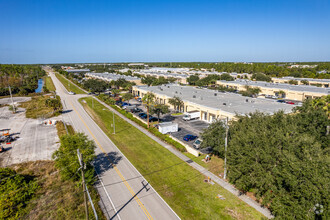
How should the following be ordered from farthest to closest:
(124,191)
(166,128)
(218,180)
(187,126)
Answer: (187,126), (166,128), (218,180), (124,191)

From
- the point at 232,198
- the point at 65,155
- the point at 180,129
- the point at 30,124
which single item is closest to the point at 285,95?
the point at 180,129

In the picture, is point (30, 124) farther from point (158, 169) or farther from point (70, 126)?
point (158, 169)

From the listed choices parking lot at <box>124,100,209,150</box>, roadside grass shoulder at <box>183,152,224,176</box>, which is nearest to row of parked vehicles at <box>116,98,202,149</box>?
parking lot at <box>124,100,209,150</box>

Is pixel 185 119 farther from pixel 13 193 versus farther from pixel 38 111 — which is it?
pixel 38 111

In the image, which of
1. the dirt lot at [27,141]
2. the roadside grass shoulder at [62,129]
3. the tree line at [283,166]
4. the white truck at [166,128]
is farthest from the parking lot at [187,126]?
the dirt lot at [27,141]

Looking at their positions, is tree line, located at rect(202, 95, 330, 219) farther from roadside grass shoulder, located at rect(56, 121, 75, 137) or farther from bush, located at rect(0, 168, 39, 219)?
roadside grass shoulder, located at rect(56, 121, 75, 137)

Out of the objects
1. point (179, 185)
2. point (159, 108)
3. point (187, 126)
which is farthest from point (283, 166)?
point (159, 108)
